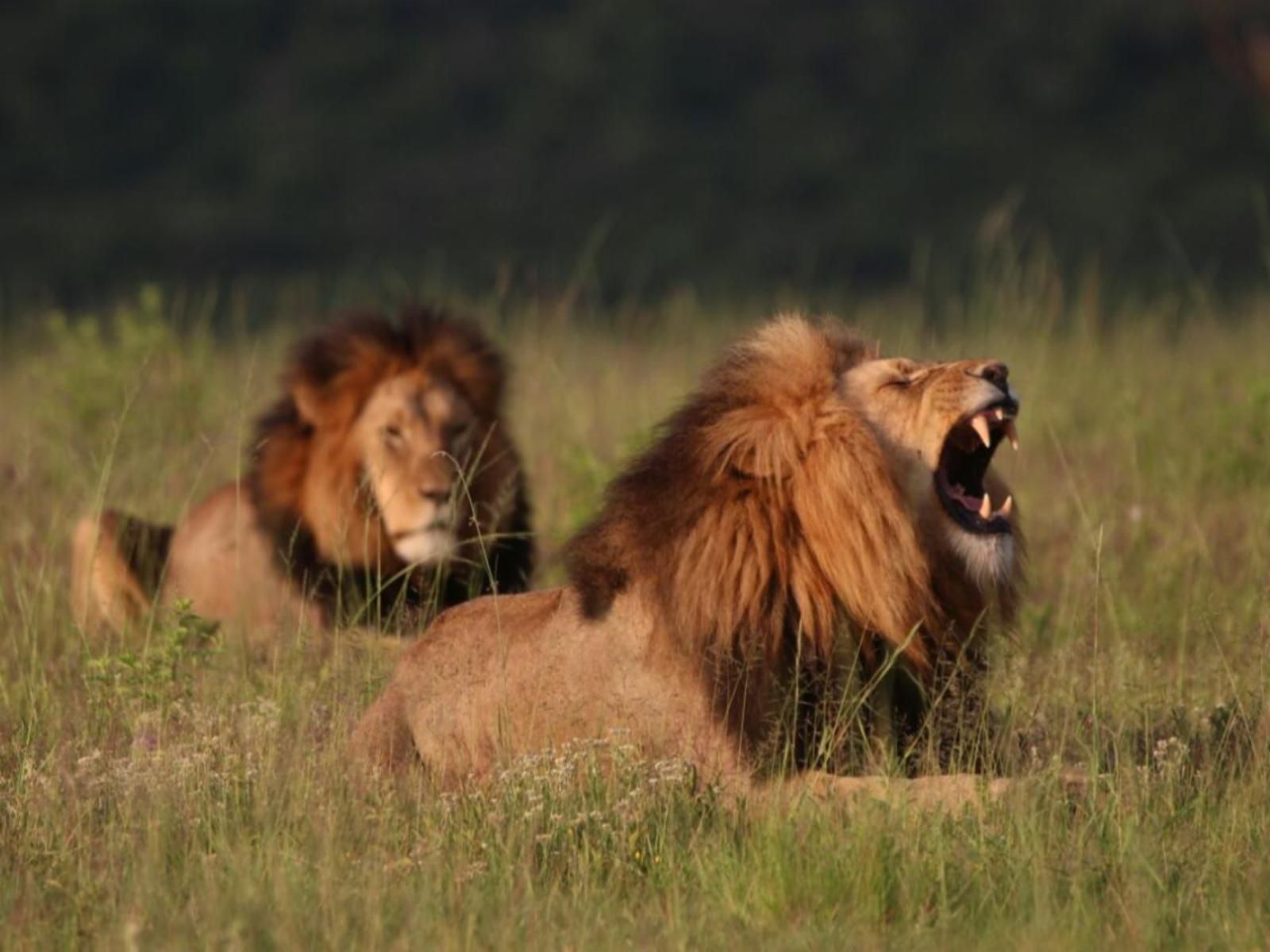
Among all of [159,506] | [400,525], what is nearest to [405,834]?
[400,525]

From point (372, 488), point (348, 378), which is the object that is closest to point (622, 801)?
point (372, 488)

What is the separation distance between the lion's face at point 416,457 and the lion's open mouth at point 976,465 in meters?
1.44

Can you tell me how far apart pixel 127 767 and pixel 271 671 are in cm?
84

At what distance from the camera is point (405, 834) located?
4.45m

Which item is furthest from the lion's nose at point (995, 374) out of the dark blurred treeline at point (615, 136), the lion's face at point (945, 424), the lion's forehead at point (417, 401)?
the dark blurred treeline at point (615, 136)

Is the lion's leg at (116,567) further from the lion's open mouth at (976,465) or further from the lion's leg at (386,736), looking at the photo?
the lion's open mouth at (976,465)

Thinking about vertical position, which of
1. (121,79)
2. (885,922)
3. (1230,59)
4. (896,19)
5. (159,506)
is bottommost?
(885,922)

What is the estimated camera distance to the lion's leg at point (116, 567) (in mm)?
6758

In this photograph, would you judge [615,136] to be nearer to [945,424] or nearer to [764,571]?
[945,424]

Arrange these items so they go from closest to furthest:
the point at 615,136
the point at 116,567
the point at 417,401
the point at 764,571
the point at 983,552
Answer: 1. the point at 764,571
2. the point at 983,552
3. the point at 417,401
4. the point at 116,567
5. the point at 615,136

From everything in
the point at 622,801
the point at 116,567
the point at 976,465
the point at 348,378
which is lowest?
the point at 622,801

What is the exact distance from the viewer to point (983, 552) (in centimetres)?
473

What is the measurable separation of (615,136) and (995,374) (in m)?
18.2

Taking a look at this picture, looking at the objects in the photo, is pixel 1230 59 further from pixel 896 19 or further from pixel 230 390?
pixel 896 19
